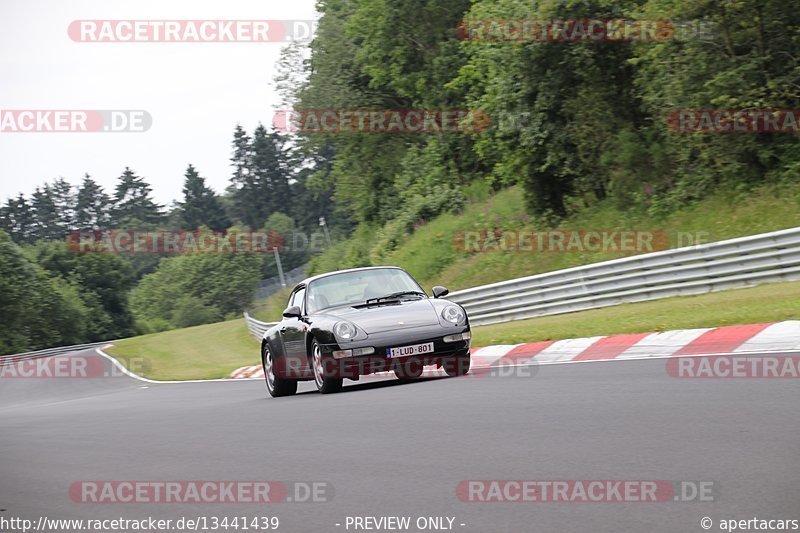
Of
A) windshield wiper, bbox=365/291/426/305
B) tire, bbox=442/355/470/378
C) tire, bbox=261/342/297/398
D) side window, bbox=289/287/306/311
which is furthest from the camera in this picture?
tire, bbox=261/342/297/398

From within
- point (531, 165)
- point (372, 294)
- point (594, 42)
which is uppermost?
point (594, 42)

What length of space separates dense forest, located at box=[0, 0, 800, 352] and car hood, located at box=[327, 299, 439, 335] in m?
15.5

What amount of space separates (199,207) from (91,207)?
16476mm

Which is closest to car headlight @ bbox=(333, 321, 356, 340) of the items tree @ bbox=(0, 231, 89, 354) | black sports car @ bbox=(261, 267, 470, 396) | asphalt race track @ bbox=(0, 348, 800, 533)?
black sports car @ bbox=(261, 267, 470, 396)

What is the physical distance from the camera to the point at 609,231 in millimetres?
31062

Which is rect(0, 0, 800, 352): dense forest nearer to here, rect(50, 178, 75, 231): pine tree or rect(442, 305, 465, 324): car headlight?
rect(442, 305, 465, 324): car headlight

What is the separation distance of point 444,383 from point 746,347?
3.15m

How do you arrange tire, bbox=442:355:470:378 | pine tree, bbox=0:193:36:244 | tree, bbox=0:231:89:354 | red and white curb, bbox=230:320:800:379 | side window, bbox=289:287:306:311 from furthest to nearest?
pine tree, bbox=0:193:36:244 < tree, bbox=0:231:89:354 < side window, bbox=289:287:306:311 < tire, bbox=442:355:470:378 < red and white curb, bbox=230:320:800:379

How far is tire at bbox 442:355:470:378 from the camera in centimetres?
1249

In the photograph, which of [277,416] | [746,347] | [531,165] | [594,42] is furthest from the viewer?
[531,165]

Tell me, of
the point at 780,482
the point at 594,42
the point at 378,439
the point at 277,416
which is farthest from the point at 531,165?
the point at 780,482

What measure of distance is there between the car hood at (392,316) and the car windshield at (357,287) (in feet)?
1.45

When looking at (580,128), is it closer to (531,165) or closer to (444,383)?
(531,165)

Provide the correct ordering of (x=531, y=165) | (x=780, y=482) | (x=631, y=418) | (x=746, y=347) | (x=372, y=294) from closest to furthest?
1. (x=780, y=482)
2. (x=631, y=418)
3. (x=746, y=347)
4. (x=372, y=294)
5. (x=531, y=165)
